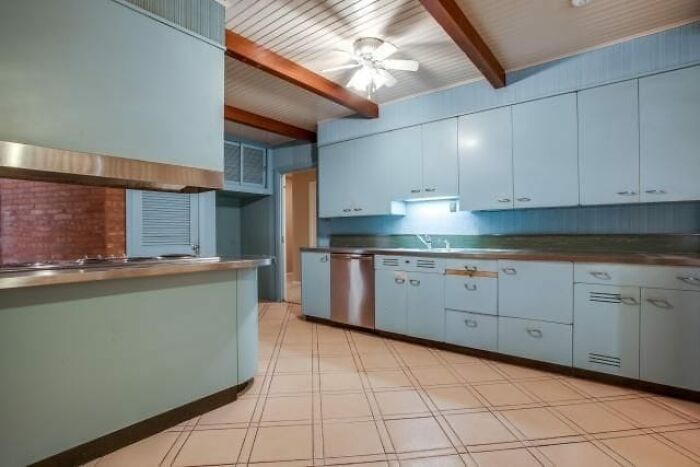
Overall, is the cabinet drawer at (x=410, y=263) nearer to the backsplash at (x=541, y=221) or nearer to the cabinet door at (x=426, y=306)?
the cabinet door at (x=426, y=306)

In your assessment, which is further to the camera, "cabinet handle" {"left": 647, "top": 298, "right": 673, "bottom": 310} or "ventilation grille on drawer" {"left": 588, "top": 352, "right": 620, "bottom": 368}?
"ventilation grille on drawer" {"left": 588, "top": 352, "right": 620, "bottom": 368}

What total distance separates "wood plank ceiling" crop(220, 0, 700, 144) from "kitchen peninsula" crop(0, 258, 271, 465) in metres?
1.74

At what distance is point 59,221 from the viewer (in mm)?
3947

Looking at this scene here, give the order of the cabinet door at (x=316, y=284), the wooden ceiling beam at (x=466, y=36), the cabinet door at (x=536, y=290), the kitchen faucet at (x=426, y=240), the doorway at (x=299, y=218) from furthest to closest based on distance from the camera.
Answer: the doorway at (x=299, y=218), the cabinet door at (x=316, y=284), the kitchen faucet at (x=426, y=240), the cabinet door at (x=536, y=290), the wooden ceiling beam at (x=466, y=36)

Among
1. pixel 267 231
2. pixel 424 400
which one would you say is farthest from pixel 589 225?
pixel 267 231

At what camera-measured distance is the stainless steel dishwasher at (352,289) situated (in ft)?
12.3

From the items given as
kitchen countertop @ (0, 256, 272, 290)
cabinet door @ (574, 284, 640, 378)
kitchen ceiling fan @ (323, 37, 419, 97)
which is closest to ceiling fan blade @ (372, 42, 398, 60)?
kitchen ceiling fan @ (323, 37, 419, 97)

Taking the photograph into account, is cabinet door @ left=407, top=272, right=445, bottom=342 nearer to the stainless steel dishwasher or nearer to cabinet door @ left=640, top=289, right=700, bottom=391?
the stainless steel dishwasher

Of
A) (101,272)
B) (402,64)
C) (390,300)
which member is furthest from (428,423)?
(402,64)

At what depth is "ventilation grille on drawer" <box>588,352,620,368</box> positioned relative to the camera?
7.86 ft

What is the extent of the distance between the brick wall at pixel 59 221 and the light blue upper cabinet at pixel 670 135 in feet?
16.1

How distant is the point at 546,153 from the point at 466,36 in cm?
127

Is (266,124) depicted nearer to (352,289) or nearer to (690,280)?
(352,289)

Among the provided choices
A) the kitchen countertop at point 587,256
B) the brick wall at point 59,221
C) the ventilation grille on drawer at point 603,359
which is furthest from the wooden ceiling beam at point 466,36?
the brick wall at point 59,221
